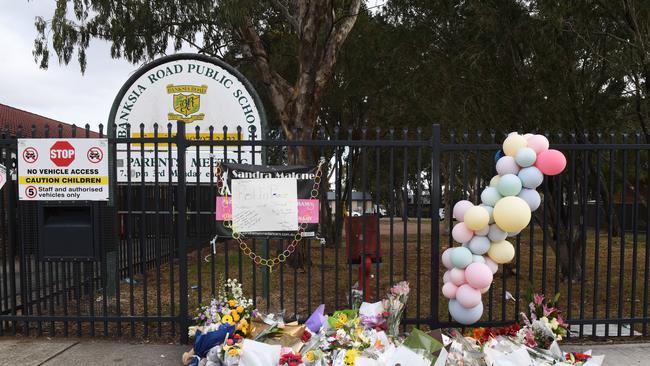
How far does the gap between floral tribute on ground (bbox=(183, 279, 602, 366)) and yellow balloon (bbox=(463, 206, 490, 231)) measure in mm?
792

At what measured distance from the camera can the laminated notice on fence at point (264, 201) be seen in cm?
500

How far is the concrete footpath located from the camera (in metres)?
4.60

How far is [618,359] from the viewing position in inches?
186

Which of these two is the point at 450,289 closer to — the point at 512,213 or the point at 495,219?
the point at 495,219

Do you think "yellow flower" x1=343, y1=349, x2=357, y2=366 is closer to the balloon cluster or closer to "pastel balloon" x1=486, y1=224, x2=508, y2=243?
the balloon cluster

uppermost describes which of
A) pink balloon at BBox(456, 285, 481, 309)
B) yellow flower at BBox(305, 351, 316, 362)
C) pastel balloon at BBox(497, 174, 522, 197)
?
pastel balloon at BBox(497, 174, 522, 197)

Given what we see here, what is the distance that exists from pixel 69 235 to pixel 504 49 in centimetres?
736

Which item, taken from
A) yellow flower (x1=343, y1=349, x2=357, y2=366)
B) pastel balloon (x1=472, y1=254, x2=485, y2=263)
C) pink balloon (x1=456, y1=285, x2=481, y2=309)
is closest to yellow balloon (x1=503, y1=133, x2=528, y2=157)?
pastel balloon (x1=472, y1=254, x2=485, y2=263)

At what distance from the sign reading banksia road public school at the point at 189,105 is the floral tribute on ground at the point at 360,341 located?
8.09ft

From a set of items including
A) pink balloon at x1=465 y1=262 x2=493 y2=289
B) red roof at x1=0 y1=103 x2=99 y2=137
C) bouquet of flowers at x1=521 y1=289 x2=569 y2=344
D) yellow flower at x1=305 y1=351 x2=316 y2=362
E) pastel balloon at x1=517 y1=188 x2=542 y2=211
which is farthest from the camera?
red roof at x1=0 y1=103 x2=99 y2=137

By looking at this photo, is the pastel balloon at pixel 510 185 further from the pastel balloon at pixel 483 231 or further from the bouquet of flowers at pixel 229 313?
the bouquet of flowers at pixel 229 313

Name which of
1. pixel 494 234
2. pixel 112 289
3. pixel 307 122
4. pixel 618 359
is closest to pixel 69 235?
pixel 112 289

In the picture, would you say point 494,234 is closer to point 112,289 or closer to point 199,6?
point 112,289

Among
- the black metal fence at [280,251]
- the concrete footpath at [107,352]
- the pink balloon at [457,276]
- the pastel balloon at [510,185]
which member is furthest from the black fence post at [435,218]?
the concrete footpath at [107,352]
